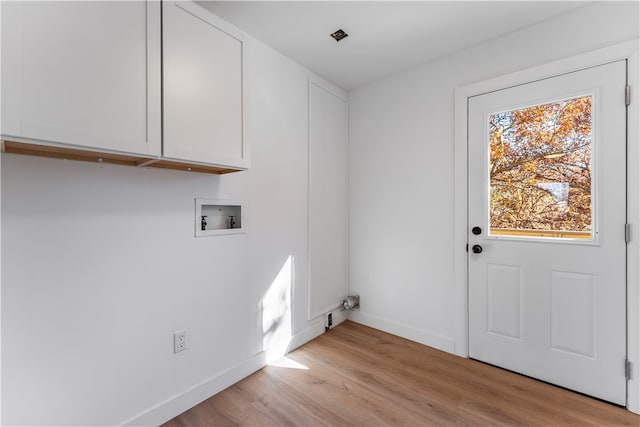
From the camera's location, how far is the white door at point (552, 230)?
1790 millimetres

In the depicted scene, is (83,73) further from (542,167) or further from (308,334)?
(542,167)

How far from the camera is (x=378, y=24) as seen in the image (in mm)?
2031

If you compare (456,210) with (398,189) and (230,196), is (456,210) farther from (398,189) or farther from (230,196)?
(230,196)

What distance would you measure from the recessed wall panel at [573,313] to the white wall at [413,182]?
0.68m

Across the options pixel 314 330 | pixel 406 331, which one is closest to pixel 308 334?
pixel 314 330

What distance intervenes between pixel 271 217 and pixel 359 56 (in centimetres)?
155

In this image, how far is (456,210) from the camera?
2406 millimetres

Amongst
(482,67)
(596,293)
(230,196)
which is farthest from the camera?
(482,67)

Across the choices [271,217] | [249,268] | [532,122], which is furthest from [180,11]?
[532,122]

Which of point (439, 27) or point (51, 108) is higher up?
point (439, 27)

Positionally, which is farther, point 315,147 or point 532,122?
point 315,147

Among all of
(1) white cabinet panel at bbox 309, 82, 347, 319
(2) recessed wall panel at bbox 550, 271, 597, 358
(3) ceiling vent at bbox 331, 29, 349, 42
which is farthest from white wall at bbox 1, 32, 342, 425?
(2) recessed wall panel at bbox 550, 271, 597, 358

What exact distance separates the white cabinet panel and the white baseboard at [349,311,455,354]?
301 mm

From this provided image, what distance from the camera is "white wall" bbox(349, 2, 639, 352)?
2232 mm
